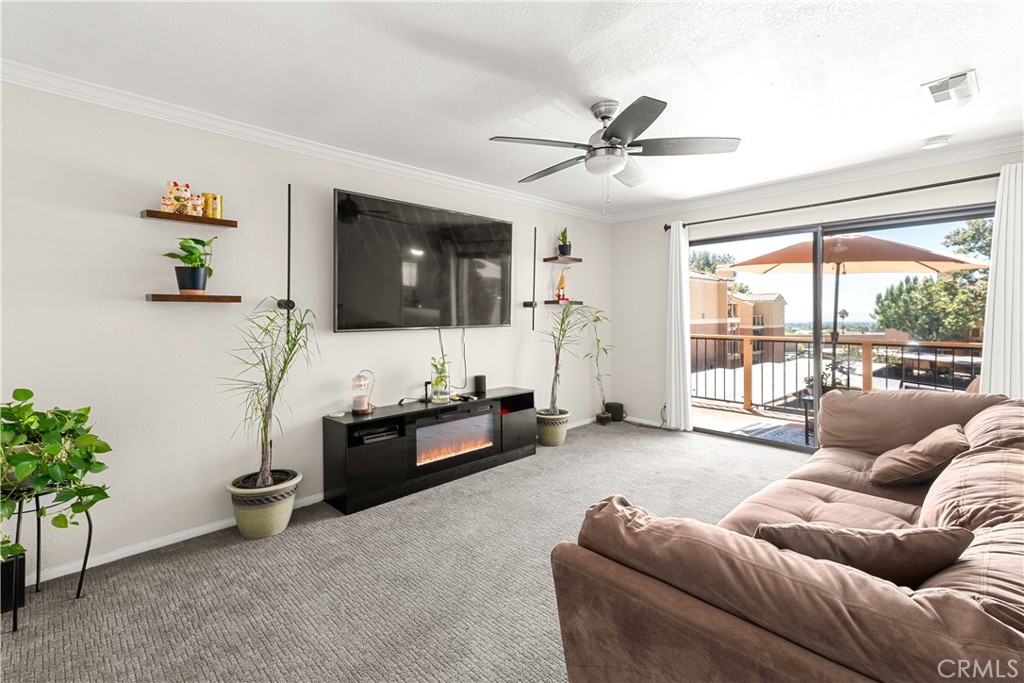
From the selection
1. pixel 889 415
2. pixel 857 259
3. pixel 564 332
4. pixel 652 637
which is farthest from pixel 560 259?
pixel 652 637

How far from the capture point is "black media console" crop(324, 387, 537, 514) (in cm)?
318

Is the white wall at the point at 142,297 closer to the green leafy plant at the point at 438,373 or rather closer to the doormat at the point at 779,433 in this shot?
the green leafy plant at the point at 438,373

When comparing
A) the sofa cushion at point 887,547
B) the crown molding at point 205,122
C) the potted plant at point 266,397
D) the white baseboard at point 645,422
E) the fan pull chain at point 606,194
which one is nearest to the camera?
the sofa cushion at point 887,547

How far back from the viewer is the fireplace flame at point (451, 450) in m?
3.63

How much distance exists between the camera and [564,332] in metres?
5.01

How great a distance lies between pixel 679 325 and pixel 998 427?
3.12 metres

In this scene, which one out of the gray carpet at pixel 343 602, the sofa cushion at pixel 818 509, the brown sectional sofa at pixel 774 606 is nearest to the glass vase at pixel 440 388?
the gray carpet at pixel 343 602

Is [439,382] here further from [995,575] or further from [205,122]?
[995,575]

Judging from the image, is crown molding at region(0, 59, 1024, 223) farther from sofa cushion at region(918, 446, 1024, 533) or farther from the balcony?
sofa cushion at region(918, 446, 1024, 533)

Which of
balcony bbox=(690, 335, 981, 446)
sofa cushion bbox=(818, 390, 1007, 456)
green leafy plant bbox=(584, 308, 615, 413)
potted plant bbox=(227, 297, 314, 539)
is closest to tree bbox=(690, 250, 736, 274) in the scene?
balcony bbox=(690, 335, 981, 446)

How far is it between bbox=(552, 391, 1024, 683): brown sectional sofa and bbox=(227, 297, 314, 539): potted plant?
2226mm

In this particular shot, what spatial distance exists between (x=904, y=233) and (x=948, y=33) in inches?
93.3

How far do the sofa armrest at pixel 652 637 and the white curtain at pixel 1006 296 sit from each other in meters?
3.83

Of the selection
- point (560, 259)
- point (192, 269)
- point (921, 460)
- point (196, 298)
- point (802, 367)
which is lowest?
point (921, 460)
